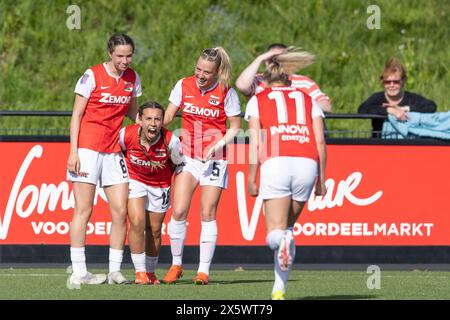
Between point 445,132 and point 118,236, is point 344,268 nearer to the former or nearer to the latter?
point 445,132

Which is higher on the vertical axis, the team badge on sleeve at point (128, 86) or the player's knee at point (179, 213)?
the team badge on sleeve at point (128, 86)

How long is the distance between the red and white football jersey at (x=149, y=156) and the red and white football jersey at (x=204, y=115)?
0.55 feet

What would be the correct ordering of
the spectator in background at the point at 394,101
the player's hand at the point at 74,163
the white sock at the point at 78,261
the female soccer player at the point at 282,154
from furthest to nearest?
the spectator in background at the point at 394,101
the white sock at the point at 78,261
the player's hand at the point at 74,163
the female soccer player at the point at 282,154

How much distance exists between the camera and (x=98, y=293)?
34.8 ft

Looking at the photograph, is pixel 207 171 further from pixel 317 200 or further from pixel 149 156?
pixel 317 200

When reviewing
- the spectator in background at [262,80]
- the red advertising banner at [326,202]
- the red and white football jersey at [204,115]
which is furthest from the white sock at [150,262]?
the red advertising banner at [326,202]

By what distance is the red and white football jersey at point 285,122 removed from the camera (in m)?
9.82

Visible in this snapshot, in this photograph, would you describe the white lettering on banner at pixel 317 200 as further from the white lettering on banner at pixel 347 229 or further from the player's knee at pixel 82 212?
the player's knee at pixel 82 212

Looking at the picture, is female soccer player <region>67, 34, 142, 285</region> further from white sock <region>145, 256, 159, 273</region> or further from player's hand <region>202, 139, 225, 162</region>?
player's hand <region>202, 139, 225, 162</region>

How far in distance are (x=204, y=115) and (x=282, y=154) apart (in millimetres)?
2190

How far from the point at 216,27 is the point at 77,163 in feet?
37.4

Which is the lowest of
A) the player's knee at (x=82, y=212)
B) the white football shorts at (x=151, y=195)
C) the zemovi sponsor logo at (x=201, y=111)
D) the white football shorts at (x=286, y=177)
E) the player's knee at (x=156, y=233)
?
the player's knee at (x=156, y=233)

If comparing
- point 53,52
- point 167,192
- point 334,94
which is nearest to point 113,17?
point 53,52

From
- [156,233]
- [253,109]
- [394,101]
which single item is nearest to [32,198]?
[156,233]
